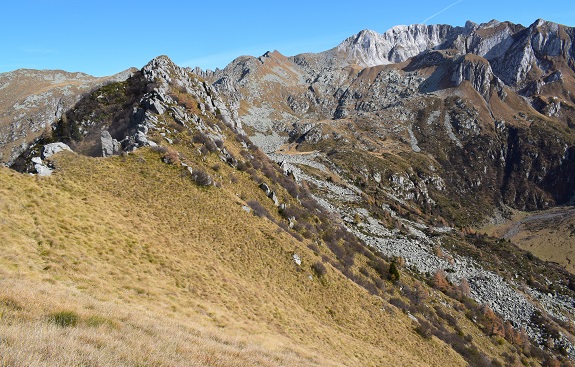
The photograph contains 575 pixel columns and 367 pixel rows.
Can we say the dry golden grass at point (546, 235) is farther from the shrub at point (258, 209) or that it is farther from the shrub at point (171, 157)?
the shrub at point (171, 157)

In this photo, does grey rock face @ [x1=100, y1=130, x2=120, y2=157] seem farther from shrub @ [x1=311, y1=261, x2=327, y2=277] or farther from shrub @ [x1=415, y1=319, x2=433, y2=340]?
shrub @ [x1=415, y1=319, x2=433, y2=340]

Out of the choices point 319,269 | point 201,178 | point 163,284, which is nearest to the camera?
point 163,284

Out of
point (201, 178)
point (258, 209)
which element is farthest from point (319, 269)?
point (201, 178)

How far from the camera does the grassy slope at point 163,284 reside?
9.62 m

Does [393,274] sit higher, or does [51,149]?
[51,149]

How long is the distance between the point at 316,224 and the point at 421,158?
154841mm

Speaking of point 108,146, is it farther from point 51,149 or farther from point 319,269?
point 319,269

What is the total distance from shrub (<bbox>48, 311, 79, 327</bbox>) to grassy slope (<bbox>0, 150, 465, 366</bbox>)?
174 millimetres

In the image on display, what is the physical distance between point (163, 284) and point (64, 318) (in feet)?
35.7

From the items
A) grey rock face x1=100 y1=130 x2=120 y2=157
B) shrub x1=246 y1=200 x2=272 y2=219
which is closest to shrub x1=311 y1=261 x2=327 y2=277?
shrub x1=246 y1=200 x2=272 y2=219

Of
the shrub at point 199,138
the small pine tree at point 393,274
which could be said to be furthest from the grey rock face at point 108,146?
the small pine tree at point 393,274

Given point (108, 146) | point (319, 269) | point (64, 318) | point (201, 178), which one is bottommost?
point (319, 269)

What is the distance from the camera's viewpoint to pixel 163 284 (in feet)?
66.7

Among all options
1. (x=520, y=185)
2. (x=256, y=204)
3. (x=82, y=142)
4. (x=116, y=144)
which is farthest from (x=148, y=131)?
(x=520, y=185)
